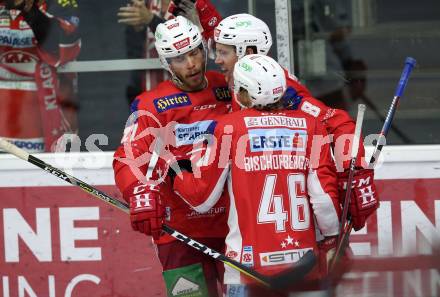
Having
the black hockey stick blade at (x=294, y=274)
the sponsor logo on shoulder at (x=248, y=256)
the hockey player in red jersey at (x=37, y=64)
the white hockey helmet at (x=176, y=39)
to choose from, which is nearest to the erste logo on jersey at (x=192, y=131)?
the white hockey helmet at (x=176, y=39)

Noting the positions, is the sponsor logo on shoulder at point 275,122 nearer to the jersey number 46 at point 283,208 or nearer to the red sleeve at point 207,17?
the jersey number 46 at point 283,208

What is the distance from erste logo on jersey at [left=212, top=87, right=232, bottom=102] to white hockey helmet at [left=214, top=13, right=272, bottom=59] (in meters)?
0.20

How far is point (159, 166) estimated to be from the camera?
4.50 m

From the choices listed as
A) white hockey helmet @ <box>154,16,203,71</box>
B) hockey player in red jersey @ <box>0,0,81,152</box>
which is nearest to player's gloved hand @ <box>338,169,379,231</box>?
white hockey helmet @ <box>154,16,203,71</box>

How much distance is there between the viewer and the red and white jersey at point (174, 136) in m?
4.39

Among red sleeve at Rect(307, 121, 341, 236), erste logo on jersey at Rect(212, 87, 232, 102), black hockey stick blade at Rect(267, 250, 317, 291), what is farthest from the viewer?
erste logo on jersey at Rect(212, 87, 232, 102)

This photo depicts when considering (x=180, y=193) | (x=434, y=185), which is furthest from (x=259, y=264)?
(x=434, y=185)

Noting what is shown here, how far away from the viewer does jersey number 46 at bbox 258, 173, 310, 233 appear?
401 cm

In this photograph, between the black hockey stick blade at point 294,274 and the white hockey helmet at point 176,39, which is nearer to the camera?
the black hockey stick blade at point 294,274

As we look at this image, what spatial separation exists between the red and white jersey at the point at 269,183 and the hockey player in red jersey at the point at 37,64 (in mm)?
1907

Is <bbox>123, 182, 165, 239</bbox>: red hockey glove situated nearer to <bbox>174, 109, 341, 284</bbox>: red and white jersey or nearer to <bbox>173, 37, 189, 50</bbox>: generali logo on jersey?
<bbox>174, 109, 341, 284</bbox>: red and white jersey

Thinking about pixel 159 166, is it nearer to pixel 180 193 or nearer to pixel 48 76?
pixel 180 193

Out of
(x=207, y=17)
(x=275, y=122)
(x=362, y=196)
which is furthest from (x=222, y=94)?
(x=362, y=196)

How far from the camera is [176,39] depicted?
4473 millimetres
